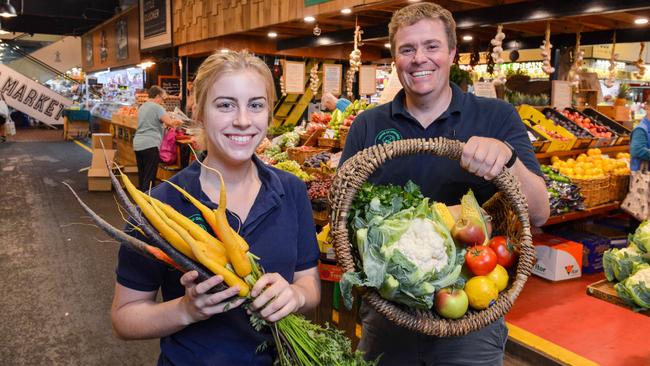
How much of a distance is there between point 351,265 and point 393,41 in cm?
89

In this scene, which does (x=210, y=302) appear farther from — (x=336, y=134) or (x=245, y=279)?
(x=336, y=134)

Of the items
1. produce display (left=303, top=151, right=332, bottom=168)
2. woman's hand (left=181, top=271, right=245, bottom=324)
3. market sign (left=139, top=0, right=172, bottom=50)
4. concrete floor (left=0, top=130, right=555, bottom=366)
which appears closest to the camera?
woman's hand (left=181, top=271, right=245, bottom=324)

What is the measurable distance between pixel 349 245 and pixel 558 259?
11.1 ft

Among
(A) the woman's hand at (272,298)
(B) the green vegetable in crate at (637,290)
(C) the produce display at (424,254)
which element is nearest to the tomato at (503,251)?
(C) the produce display at (424,254)

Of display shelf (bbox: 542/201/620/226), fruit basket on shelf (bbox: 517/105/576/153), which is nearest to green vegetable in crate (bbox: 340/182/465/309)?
display shelf (bbox: 542/201/620/226)

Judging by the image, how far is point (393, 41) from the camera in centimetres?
187

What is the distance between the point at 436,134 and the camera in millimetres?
1887

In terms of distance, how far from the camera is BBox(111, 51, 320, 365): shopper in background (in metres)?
1.33

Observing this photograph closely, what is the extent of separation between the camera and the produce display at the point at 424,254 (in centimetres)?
137

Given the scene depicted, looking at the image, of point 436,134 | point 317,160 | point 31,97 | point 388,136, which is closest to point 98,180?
point 317,160

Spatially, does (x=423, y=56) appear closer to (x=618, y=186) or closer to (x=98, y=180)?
(x=618, y=186)

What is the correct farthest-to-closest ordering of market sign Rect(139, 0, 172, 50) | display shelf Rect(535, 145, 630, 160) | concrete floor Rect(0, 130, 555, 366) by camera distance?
market sign Rect(139, 0, 172, 50), display shelf Rect(535, 145, 630, 160), concrete floor Rect(0, 130, 555, 366)

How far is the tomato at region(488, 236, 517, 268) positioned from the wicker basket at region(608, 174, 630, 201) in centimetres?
359

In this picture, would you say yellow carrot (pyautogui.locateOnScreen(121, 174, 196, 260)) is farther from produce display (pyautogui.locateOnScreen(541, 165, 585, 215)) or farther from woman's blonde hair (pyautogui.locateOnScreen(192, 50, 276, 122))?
produce display (pyautogui.locateOnScreen(541, 165, 585, 215))
